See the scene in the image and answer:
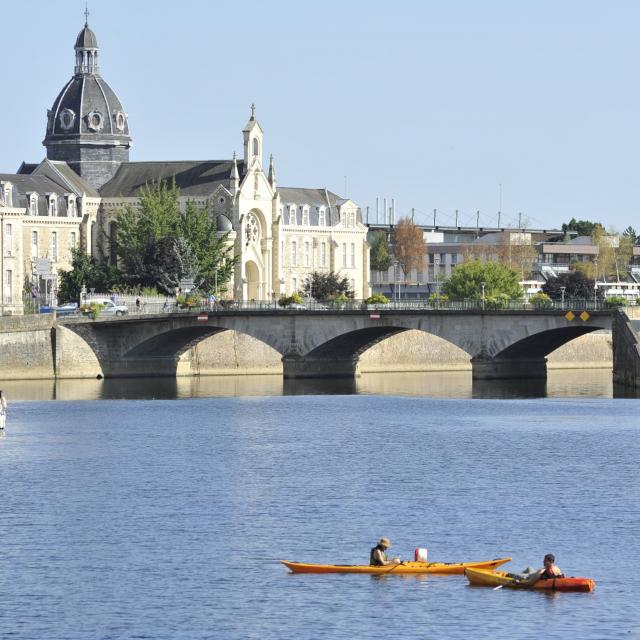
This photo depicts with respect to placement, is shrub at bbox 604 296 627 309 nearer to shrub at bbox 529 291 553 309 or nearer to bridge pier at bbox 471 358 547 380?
shrub at bbox 529 291 553 309

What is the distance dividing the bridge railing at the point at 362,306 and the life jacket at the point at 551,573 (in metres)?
88.1

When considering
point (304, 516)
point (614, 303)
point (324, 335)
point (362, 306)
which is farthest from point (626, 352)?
point (304, 516)

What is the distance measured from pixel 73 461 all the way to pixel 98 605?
3348cm

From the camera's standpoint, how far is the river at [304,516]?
5928cm

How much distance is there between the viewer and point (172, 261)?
639 ft

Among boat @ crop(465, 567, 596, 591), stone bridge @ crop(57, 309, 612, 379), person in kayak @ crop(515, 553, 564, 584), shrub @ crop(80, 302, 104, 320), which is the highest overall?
shrub @ crop(80, 302, 104, 320)

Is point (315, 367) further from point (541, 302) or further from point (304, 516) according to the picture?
point (304, 516)

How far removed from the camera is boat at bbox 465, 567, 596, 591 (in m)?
61.5

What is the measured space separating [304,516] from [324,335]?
86246 mm

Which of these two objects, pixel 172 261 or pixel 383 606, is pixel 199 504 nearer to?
pixel 383 606

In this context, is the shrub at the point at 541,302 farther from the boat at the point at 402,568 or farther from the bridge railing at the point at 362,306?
the boat at the point at 402,568

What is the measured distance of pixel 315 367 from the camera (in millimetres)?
164500

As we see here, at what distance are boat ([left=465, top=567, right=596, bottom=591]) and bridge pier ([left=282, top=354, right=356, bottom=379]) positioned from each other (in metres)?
99.7

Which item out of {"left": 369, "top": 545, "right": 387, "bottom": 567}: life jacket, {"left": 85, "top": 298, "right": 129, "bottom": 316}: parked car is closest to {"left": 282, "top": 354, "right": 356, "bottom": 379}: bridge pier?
{"left": 85, "top": 298, "right": 129, "bottom": 316}: parked car
